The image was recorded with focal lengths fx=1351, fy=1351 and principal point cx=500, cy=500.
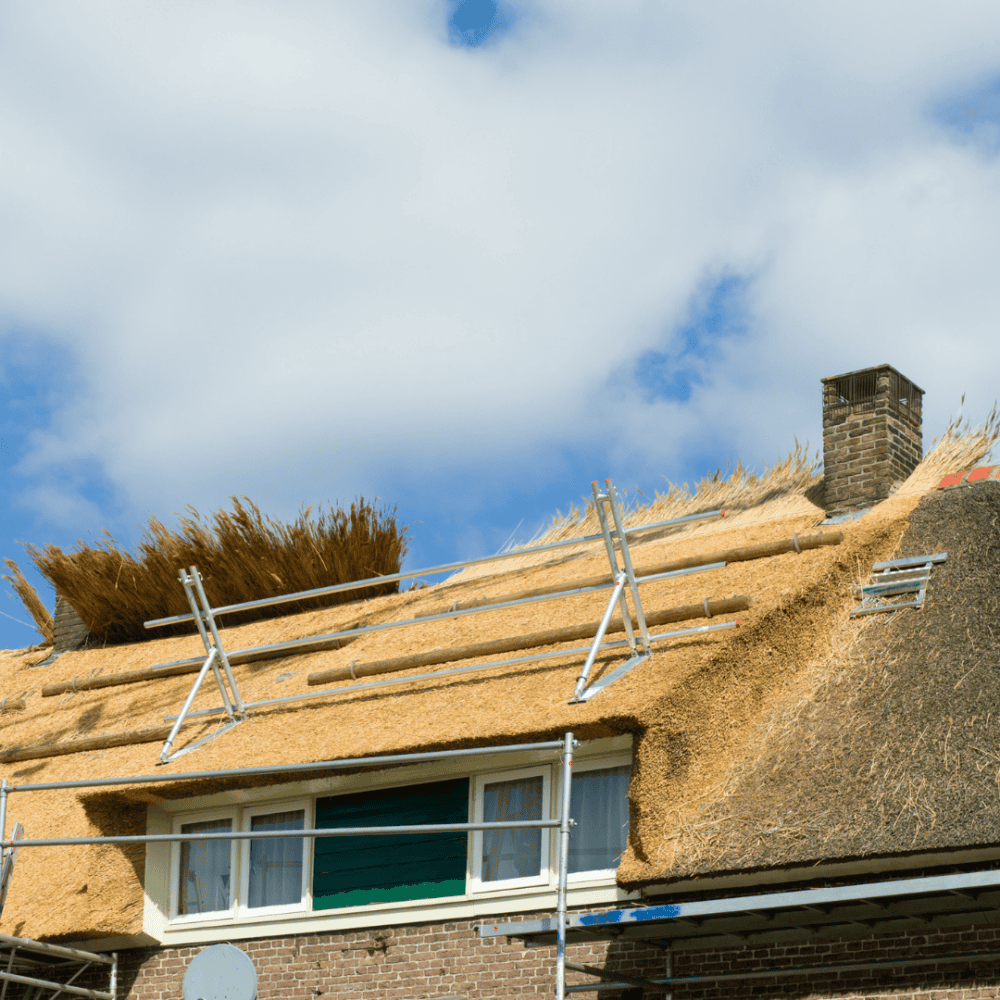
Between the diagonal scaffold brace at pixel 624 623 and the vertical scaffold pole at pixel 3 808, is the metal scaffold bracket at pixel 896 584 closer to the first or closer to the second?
the diagonal scaffold brace at pixel 624 623

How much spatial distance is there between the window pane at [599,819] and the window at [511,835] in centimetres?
25

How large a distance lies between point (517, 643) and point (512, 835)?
1897 mm

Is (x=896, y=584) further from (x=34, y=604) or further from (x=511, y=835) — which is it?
(x=34, y=604)

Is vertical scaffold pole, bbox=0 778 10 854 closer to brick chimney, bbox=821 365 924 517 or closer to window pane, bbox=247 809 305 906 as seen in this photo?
window pane, bbox=247 809 305 906

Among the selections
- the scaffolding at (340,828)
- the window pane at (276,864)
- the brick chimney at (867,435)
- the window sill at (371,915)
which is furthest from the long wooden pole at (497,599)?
the window sill at (371,915)

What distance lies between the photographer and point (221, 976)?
33.8 feet

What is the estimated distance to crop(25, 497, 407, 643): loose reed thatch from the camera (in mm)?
16703

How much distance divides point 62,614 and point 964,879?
43.8ft

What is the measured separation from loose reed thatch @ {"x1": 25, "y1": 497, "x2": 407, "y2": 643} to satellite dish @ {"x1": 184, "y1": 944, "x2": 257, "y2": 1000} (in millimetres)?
6509

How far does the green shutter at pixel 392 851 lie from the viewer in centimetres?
1088

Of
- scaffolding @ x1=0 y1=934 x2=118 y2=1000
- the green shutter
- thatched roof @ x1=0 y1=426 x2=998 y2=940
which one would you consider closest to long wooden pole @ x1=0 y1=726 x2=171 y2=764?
thatched roof @ x1=0 y1=426 x2=998 y2=940

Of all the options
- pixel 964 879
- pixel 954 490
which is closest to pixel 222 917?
pixel 964 879

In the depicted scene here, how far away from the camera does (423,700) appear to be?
1150cm

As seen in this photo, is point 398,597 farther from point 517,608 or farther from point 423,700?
point 423,700
